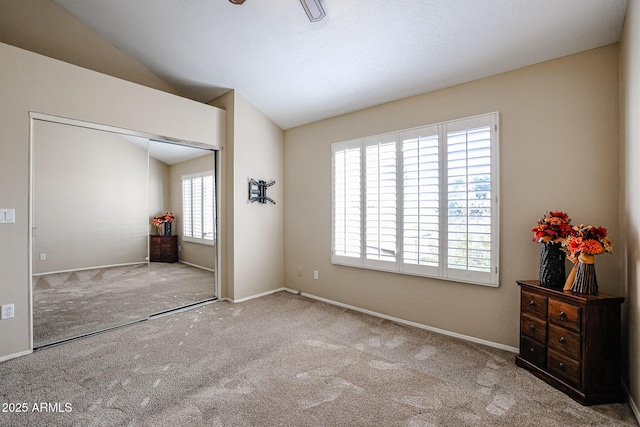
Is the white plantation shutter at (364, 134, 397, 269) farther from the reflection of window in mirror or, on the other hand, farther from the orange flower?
the reflection of window in mirror

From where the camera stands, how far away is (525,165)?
2.57m

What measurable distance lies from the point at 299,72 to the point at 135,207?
2492mm

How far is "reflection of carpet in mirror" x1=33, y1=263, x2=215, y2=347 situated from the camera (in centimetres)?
277

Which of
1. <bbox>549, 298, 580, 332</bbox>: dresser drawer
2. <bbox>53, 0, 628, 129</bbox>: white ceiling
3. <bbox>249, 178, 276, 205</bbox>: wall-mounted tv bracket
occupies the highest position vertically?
<bbox>53, 0, 628, 129</bbox>: white ceiling

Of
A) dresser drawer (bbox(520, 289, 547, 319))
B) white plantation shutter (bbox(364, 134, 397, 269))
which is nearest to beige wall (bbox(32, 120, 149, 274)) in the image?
white plantation shutter (bbox(364, 134, 397, 269))

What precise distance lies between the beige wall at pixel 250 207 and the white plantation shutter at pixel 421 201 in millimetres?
2120

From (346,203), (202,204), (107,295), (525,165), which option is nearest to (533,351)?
(525,165)

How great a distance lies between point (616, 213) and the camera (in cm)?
222

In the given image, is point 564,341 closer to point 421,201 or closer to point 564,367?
point 564,367

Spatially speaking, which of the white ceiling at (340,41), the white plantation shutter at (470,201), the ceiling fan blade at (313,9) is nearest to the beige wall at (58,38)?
the white ceiling at (340,41)

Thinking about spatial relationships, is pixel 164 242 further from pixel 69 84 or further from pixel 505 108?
pixel 505 108

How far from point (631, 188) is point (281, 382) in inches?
109

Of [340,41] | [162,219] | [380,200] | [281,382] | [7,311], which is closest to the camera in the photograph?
[281,382]

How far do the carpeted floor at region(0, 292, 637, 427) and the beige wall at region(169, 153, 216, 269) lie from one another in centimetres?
101
